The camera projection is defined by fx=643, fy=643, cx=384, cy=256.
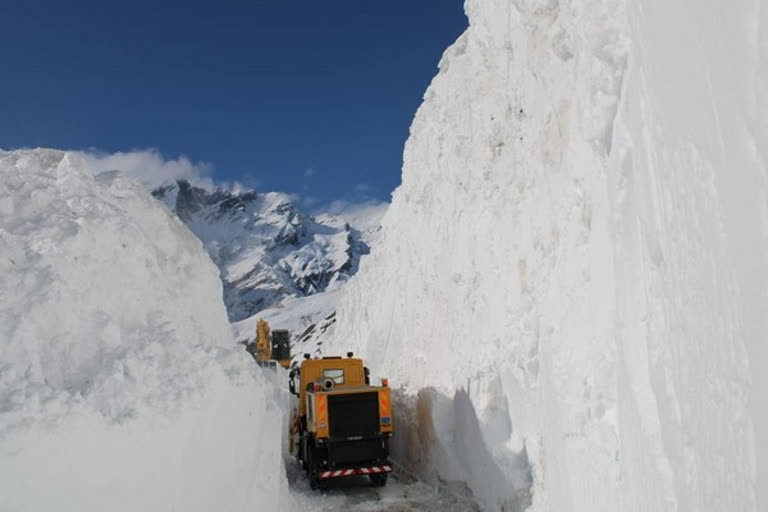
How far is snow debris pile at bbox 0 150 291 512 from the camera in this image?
5.84 metres

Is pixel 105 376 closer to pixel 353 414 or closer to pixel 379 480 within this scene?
pixel 353 414

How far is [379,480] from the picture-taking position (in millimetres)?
13055

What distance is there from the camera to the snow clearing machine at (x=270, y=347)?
22375 millimetres

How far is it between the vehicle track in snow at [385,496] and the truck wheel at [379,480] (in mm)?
86

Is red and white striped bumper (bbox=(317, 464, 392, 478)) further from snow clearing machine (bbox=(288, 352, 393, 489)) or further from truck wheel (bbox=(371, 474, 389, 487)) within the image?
truck wheel (bbox=(371, 474, 389, 487))

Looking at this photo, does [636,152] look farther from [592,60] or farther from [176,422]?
[176,422]

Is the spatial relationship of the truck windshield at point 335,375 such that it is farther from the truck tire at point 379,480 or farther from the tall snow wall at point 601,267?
the truck tire at point 379,480

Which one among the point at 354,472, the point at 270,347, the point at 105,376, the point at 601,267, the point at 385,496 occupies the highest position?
the point at 601,267

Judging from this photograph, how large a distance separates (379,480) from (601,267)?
777 cm

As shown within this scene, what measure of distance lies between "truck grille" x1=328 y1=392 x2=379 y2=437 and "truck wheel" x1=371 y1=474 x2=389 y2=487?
0.93 metres

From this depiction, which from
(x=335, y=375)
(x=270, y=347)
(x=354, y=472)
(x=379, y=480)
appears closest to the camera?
(x=354, y=472)

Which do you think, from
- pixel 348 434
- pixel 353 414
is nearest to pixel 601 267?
pixel 353 414

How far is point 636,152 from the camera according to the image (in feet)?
17.9

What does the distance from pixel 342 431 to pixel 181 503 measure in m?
5.97
